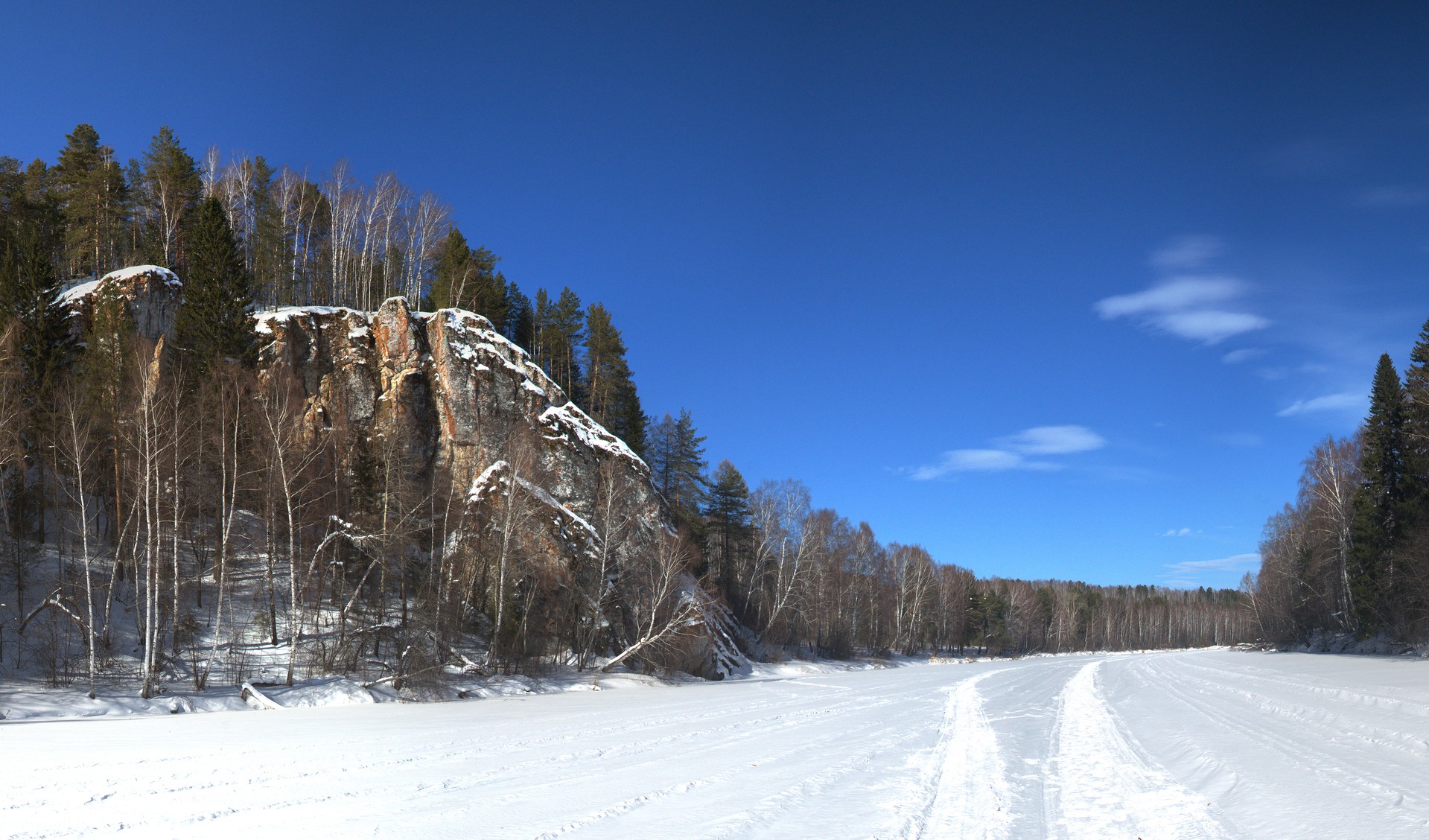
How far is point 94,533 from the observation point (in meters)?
32.5

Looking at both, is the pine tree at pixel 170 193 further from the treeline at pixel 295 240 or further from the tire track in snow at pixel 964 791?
the tire track in snow at pixel 964 791

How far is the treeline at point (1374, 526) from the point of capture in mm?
46469

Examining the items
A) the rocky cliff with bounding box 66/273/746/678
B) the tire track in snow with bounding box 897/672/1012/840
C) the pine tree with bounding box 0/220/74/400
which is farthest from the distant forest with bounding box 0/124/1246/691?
the tire track in snow with bounding box 897/672/1012/840

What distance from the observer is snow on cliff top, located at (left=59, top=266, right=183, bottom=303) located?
1526 inches

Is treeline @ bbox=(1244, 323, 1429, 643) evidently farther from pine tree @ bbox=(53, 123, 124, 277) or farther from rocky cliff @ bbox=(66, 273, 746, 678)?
pine tree @ bbox=(53, 123, 124, 277)

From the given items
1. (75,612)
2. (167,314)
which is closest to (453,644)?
(75,612)

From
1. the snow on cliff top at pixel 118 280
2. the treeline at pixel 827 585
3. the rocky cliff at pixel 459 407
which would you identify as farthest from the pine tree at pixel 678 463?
the snow on cliff top at pixel 118 280

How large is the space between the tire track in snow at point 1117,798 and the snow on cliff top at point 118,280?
45.8m

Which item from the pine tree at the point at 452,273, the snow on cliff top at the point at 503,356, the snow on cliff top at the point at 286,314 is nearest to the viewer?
the snow on cliff top at the point at 286,314

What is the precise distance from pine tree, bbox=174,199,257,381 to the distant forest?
0.45ft

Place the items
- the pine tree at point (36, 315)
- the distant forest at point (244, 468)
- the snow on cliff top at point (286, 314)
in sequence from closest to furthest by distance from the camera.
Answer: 1. the distant forest at point (244, 468)
2. the pine tree at point (36, 315)
3. the snow on cliff top at point (286, 314)

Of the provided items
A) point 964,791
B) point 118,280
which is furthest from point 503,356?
point 964,791

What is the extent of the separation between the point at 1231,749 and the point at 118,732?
72.5 ft

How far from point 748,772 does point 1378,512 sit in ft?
198
